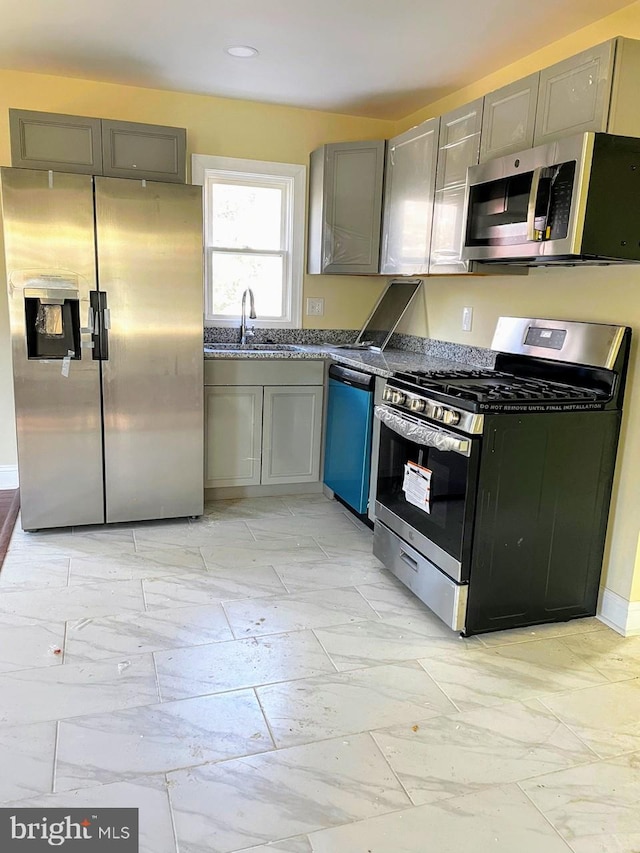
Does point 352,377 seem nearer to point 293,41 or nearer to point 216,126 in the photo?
point 293,41

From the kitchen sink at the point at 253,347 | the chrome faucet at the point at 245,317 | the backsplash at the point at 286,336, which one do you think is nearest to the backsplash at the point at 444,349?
the backsplash at the point at 286,336

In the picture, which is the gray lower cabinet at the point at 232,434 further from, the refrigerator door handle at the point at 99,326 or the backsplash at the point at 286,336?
the refrigerator door handle at the point at 99,326

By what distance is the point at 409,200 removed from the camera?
3.63m

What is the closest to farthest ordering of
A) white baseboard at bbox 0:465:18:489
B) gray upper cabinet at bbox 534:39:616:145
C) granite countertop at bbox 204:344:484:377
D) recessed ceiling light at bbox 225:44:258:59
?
gray upper cabinet at bbox 534:39:616:145 < recessed ceiling light at bbox 225:44:258:59 < granite countertop at bbox 204:344:484:377 < white baseboard at bbox 0:465:18:489

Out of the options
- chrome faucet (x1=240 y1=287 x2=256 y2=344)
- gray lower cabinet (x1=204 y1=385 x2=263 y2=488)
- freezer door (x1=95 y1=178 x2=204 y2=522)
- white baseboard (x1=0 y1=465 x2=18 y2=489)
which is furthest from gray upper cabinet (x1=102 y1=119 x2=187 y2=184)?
white baseboard (x1=0 y1=465 x2=18 y2=489)

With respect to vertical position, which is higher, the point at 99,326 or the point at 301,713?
the point at 99,326

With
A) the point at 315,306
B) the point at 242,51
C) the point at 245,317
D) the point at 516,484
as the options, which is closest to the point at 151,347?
the point at 245,317

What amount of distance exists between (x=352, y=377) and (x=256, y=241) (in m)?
1.31

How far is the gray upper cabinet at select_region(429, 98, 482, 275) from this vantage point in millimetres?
3010

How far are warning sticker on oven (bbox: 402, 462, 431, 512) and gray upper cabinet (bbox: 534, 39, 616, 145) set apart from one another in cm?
140

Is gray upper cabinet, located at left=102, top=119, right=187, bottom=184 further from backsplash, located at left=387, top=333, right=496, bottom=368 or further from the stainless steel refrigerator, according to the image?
backsplash, located at left=387, top=333, right=496, bottom=368

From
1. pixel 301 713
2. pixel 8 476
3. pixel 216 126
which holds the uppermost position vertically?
pixel 216 126

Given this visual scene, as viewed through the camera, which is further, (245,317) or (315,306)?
(315,306)

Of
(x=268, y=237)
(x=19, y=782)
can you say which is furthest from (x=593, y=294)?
(x=19, y=782)
